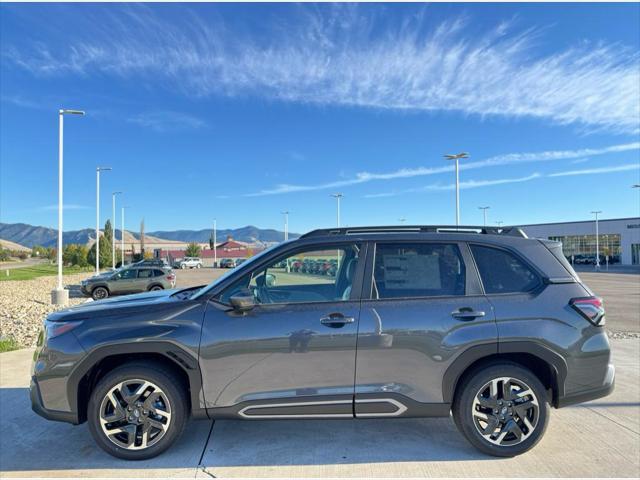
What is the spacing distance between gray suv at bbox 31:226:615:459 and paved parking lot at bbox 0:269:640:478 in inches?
7.6

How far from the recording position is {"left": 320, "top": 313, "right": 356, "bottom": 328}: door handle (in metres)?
3.15

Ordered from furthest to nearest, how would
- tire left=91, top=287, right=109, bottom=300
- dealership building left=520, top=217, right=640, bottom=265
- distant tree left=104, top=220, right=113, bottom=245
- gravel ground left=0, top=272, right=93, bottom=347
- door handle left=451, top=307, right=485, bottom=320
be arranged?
dealership building left=520, top=217, right=640, bottom=265 → distant tree left=104, top=220, right=113, bottom=245 → tire left=91, top=287, right=109, bottom=300 → gravel ground left=0, top=272, right=93, bottom=347 → door handle left=451, top=307, right=485, bottom=320

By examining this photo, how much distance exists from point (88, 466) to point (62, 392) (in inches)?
24.3

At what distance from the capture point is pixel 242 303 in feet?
10.3

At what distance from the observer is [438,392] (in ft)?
10.5

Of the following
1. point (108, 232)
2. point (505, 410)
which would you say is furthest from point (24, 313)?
point (108, 232)

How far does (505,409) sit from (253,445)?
2.11 m

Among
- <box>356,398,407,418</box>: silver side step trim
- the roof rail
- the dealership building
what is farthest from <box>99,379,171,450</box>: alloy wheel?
the dealership building

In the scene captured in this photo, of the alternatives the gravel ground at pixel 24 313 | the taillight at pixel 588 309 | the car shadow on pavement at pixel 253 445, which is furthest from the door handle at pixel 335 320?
the gravel ground at pixel 24 313

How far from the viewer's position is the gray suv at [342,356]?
3.14 meters

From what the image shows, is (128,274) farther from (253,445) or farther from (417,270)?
(417,270)

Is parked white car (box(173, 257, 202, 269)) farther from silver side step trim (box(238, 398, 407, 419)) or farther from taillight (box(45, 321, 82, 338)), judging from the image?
silver side step trim (box(238, 398, 407, 419))

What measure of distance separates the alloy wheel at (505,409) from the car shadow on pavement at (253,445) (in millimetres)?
249

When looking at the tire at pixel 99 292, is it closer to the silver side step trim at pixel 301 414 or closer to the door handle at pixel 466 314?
the silver side step trim at pixel 301 414
